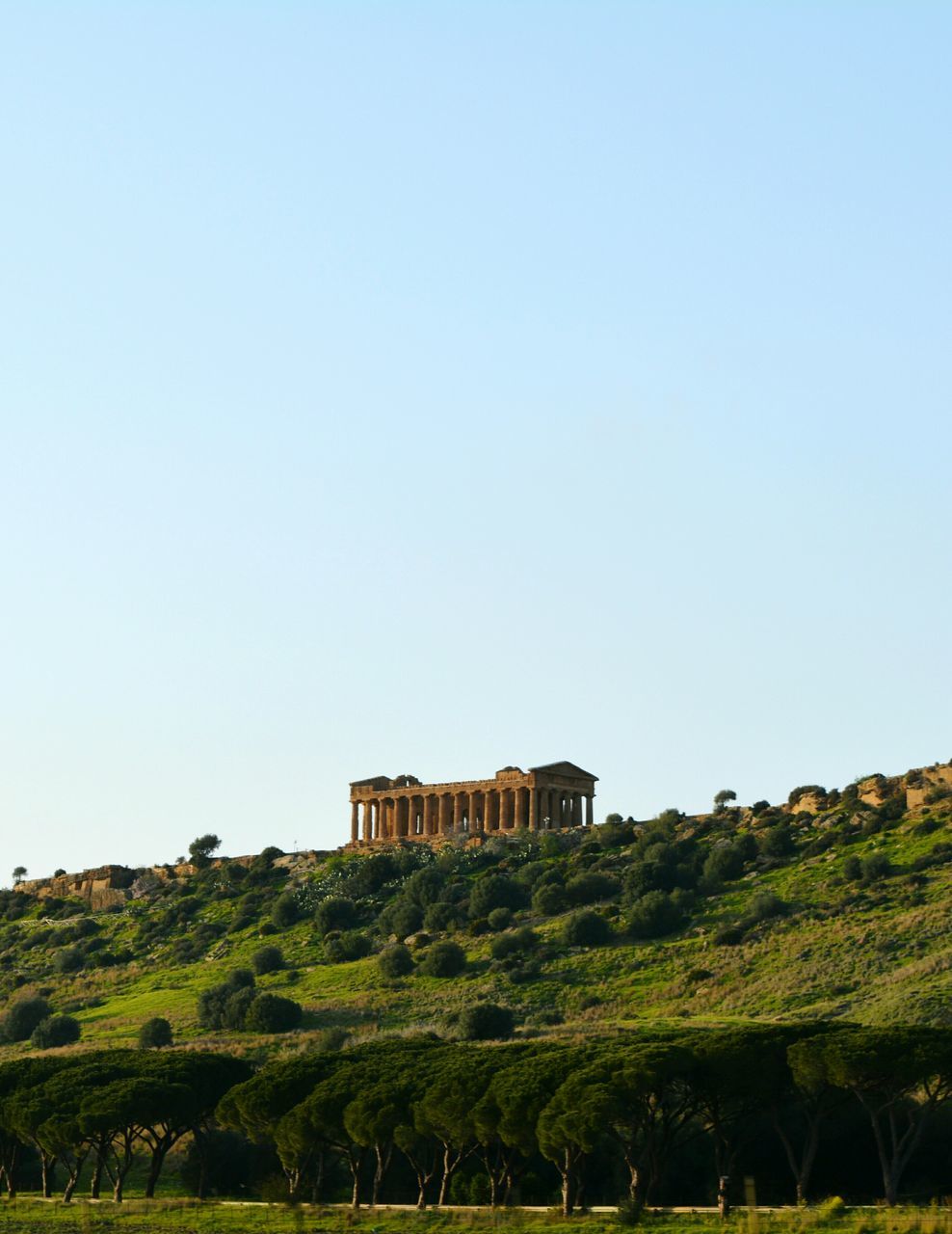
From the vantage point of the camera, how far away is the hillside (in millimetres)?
96688

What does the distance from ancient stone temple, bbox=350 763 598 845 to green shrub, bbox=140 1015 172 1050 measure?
55006 mm

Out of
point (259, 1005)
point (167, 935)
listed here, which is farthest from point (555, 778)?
point (259, 1005)

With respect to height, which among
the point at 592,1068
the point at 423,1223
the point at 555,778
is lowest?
the point at 423,1223

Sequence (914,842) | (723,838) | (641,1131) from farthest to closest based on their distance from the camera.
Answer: (723,838)
(914,842)
(641,1131)

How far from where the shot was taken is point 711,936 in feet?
359

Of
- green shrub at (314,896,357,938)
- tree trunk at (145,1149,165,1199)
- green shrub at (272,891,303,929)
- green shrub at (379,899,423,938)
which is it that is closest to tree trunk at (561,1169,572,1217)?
tree trunk at (145,1149,165,1199)

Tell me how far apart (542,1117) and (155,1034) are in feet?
146

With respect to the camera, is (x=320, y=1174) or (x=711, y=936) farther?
(x=711, y=936)

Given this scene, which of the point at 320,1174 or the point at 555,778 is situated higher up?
the point at 555,778

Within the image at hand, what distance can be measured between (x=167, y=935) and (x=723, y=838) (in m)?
42.9

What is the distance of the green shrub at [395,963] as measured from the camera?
11206cm

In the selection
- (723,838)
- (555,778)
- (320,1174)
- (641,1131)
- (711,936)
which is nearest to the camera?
(641,1131)

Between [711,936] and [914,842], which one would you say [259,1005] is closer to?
[711,936]

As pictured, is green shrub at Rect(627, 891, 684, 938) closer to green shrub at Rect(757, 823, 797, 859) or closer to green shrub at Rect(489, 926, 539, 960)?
green shrub at Rect(489, 926, 539, 960)
